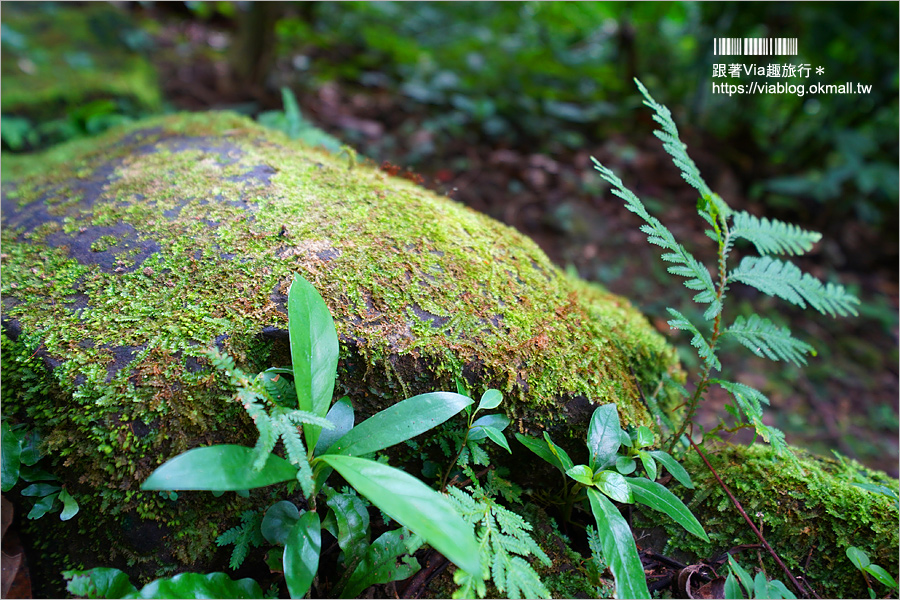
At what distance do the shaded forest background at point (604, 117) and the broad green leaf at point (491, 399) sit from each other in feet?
8.39

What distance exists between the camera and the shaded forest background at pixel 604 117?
12.8 feet

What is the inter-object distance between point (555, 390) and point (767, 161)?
4.95 metres

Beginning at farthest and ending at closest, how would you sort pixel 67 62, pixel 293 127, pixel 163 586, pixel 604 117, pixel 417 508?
1. pixel 604 117
2. pixel 67 62
3. pixel 293 127
4. pixel 163 586
5. pixel 417 508

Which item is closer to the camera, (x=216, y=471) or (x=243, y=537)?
(x=216, y=471)

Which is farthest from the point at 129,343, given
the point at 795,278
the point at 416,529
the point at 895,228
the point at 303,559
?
the point at 895,228

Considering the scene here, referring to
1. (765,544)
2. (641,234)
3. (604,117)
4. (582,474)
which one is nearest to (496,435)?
(582,474)

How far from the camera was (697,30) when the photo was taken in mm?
5215

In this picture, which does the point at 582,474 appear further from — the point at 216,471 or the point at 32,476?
the point at 32,476

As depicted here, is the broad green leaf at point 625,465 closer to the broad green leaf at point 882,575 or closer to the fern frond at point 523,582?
the fern frond at point 523,582

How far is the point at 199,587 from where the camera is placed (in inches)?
44.4

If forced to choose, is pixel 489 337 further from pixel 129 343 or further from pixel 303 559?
pixel 129 343

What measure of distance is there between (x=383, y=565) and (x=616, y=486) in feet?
2.03

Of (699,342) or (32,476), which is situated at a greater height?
(699,342)

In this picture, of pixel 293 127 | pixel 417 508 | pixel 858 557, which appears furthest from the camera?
pixel 293 127
